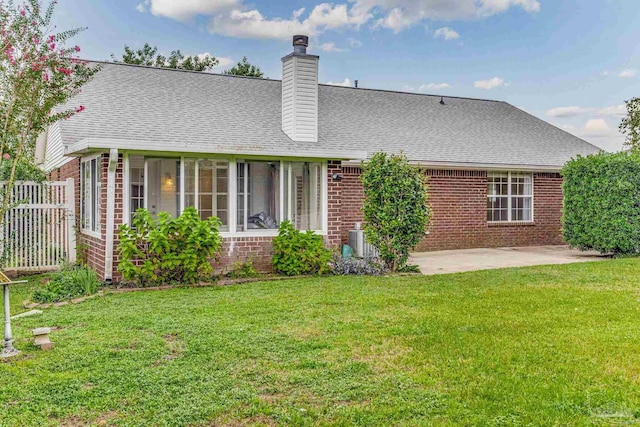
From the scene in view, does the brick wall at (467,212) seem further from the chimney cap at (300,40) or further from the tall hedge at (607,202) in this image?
the chimney cap at (300,40)

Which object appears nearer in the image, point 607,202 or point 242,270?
point 242,270

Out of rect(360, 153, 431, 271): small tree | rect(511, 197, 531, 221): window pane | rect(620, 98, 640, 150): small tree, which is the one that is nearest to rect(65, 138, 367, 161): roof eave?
rect(360, 153, 431, 271): small tree

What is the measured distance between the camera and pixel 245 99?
15125 millimetres

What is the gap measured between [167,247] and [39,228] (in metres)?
3.66

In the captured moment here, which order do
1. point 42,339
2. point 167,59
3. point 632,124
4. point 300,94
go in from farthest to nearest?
point 167,59 → point 632,124 → point 300,94 → point 42,339

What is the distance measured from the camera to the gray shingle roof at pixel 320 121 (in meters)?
11.7

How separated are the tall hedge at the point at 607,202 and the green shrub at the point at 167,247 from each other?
937cm

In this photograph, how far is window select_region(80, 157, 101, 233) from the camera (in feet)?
34.0

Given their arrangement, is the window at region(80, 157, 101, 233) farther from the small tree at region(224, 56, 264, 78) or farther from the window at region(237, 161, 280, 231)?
the small tree at region(224, 56, 264, 78)

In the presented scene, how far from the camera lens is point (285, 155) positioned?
1055 centimetres

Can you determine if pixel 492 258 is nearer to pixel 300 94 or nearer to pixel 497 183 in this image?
pixel 497 183

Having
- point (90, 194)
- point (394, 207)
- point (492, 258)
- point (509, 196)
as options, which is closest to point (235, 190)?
point (90, 194)

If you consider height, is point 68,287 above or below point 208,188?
below

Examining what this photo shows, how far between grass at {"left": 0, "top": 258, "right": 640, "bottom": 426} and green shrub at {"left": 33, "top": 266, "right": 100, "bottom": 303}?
452 mm
